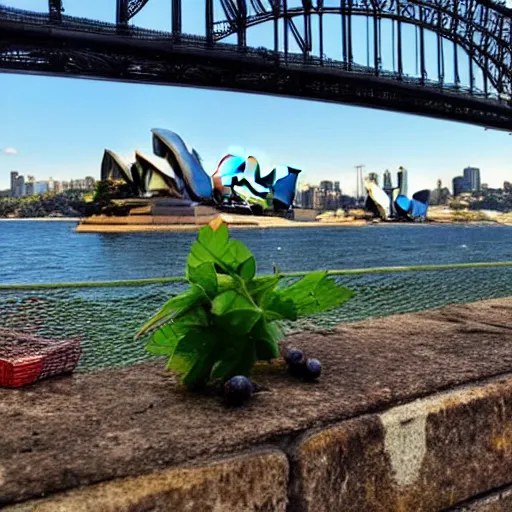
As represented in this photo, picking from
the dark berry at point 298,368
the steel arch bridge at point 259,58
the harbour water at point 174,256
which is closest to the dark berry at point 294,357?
the dark berry at point 298,368

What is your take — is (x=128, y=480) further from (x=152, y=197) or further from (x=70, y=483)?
(x=152, y=197)

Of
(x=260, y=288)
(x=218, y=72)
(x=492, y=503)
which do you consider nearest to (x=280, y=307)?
(x=260, y=288)

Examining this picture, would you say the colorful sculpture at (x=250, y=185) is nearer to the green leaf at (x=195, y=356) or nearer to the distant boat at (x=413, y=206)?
the distant boat at (x=413, y=206)

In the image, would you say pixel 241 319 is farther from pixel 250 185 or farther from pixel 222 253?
pixel 250 185

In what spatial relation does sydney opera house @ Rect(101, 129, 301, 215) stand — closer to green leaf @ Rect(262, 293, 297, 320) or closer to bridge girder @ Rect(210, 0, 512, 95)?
bridge girder @ Rect(210, 0, 512, 95)

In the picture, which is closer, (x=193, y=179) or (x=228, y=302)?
(x=228, y=302)

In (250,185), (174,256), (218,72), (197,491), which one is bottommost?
(174,256)
